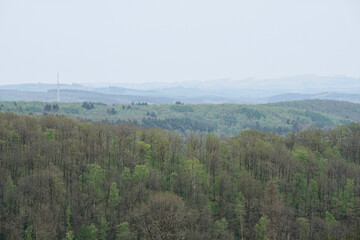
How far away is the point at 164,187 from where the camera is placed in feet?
274

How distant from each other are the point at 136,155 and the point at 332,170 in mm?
46870

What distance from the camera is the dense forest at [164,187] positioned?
64.1 meters

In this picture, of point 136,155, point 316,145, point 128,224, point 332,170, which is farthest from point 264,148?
point 128,224

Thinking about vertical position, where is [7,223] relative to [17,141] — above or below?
below

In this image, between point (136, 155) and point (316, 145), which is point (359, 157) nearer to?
point (316, 145)

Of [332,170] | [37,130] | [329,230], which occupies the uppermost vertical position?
[37,130]

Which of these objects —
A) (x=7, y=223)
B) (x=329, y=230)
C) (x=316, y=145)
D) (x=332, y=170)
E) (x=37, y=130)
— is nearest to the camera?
(x=7, y=223)

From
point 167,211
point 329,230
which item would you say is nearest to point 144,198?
point 167,211

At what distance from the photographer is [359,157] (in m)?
114

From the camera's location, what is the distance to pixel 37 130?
335 ft

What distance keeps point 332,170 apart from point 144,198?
46240 millimetres

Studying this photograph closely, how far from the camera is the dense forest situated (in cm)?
6412

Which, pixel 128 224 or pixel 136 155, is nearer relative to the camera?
pixel 128 224

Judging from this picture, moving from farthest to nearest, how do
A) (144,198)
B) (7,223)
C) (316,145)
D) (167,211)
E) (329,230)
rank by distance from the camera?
1. (316,145)
2. (144,198)
3. (329,230)
4. (7,223)
5. (167,211)
